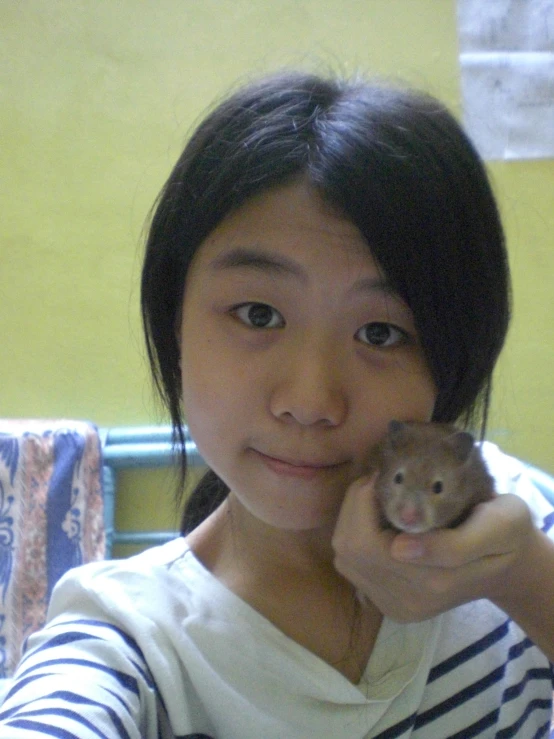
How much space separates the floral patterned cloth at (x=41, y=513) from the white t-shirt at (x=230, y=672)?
2.45 feet

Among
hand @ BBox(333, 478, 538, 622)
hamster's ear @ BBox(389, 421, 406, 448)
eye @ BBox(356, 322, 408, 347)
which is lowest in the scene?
hand @ BBox(333, 478, 538, 622)

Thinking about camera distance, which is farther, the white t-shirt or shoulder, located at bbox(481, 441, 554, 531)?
shoulder, located at bbox(481, 441, 554, 531)

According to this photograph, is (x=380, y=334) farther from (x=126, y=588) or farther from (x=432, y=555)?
(x=126, y=588)

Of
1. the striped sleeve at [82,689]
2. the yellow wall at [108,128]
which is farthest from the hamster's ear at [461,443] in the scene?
the yellow wall at [108,128]

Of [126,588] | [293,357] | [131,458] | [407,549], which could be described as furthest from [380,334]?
[131,458]

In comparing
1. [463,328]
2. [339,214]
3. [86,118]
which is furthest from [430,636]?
[86,118]

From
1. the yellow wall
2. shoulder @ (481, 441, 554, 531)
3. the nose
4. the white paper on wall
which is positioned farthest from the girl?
the white paper on wall

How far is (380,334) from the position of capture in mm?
678

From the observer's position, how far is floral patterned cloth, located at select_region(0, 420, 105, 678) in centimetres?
145

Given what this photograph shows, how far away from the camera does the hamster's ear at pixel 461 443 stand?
2.42 ft

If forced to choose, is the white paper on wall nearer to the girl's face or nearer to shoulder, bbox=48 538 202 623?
the girl's face

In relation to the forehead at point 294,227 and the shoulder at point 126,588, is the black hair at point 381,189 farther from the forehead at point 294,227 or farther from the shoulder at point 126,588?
the shoulder at point 126,588

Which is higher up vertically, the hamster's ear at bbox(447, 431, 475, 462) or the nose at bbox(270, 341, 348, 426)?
the nose at bbox(270, 341, 348, 426)

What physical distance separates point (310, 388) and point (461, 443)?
213mm
